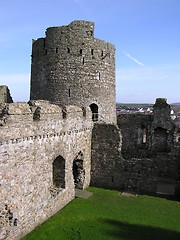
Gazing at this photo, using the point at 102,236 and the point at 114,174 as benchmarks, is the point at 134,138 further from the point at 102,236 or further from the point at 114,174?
the point at 102,236

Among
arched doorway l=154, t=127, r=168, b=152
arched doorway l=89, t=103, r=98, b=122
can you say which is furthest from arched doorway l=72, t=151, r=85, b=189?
arched doorway l=154, t=127, r=168, b=152

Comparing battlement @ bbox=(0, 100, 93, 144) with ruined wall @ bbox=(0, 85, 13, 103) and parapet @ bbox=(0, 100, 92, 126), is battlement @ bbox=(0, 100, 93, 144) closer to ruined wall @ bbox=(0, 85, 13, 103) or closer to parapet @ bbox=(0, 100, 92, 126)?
parapet @ bbox=(0, 100, 92, 126)

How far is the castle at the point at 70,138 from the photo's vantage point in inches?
454

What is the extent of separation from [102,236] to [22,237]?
9.89 feet

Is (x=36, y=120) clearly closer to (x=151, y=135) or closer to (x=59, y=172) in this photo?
(x=59, y=172)

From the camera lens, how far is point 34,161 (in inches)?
499

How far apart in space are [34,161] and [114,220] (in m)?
4.31

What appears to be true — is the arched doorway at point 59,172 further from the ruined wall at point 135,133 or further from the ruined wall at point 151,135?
the ruined wall at point 135,133

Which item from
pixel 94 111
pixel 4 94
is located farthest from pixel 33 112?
pixel 94 111

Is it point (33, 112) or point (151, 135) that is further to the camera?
point (151, 135)

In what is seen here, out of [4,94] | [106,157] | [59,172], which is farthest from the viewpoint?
[4,94]

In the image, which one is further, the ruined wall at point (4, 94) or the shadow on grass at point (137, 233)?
the ruined wall at point (4, 94)

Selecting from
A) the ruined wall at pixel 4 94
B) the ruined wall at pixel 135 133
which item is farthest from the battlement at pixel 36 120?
the ruined wall at pixel 135 133

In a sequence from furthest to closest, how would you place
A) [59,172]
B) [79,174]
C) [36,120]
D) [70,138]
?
[79,174] → [70,138] → [59,172] → [36,120]
